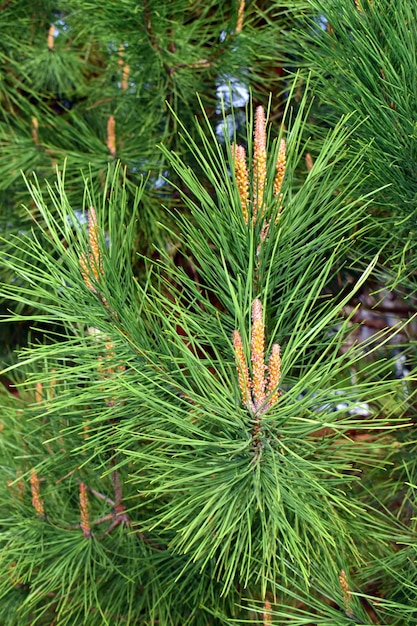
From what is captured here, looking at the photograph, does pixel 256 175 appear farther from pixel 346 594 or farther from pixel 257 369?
pixel 346 594

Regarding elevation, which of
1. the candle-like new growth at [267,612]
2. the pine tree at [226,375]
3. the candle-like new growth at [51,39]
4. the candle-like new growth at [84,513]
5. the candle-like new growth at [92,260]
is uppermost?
the candle-like new growth at [51,39]

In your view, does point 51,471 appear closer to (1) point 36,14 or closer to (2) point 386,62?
(2) point 386,62

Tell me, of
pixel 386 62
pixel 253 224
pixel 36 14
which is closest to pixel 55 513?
pixel 253 224

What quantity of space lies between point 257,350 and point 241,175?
0.37 feet

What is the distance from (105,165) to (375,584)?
1.90 ft

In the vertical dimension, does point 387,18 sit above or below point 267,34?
below

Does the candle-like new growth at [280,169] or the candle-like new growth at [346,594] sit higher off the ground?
the candle-like new growth at [280,169]

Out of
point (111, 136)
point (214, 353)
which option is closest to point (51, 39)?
point (111, 136)

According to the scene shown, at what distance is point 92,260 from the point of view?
18.1 inches

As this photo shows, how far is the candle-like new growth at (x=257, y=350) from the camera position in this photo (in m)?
0.36

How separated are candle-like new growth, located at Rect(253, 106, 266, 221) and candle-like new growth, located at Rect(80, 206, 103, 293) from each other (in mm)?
106

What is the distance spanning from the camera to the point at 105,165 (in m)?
0.83

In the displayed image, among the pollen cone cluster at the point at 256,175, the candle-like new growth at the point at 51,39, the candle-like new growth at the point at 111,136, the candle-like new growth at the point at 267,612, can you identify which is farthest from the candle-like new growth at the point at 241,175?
the candle-like new growth at the point at 51,39

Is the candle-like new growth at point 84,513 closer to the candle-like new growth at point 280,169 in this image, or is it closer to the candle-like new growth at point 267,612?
the candle-like new growth at point 267,612
